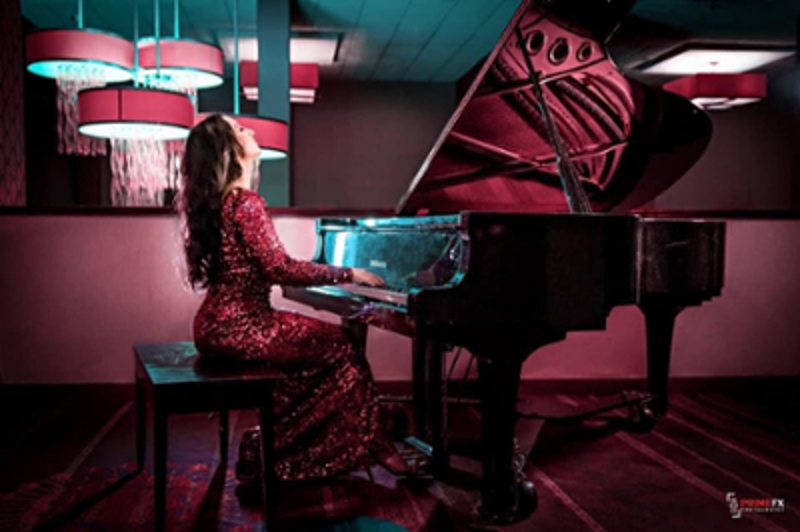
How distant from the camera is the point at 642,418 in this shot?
11.8 feet

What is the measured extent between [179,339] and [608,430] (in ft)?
7.67

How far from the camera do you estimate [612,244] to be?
96.7 inches

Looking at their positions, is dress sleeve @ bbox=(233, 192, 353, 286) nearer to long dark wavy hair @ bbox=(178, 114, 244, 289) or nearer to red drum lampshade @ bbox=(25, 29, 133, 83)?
long dark wavy hair @ bbox=(178, 114, 244, 289)

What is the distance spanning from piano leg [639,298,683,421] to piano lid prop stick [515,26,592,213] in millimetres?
934

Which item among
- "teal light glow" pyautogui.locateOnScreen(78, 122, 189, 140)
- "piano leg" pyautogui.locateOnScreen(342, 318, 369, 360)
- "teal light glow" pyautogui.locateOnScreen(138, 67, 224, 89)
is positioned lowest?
"piano leg" pyautogui.locateOnScreen(342, 318, 369, 360)

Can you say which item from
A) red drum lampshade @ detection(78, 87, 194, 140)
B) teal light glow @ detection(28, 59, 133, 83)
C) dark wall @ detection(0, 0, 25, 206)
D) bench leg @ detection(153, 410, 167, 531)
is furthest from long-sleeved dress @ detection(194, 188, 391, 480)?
dark wall @ detection(0, 0, 25, 206)

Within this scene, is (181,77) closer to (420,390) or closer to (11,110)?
(11,110)

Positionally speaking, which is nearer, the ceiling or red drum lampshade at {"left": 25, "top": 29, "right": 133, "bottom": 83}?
red drum lampshade at {"left": 25, "top": 29, "right": 133, "bottom": 83}

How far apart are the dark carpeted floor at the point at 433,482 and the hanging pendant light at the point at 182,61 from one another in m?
2.01

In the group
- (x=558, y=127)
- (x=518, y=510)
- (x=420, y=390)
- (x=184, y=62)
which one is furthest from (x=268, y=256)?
(x=184, y=62)

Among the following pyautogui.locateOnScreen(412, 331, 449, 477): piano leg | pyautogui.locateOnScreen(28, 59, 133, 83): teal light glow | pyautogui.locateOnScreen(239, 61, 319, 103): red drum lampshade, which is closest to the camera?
pyautogui.locateOnScreen(412, 331, 449, 477): piano leg

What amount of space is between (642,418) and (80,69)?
3.53 meters

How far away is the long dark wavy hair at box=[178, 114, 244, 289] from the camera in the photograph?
257 centimetres

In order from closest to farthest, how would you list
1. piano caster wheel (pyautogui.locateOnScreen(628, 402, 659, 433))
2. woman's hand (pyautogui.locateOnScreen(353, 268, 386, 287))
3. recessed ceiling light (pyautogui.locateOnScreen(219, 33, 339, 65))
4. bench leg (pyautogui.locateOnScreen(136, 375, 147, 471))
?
1. woman's hand (pyautogui.locateOnScreen(353, 268, 386, 287))
2. bench leg (pyautogui.locateOnScreen(136, 375, 147, 471))
3. piano caster wheel (pyautogui.locateOnScreen(628, 402, 659, 433))
4. recessed ceiling light (pyautogui.locateOnScreen(219, 33, 339, 65))
